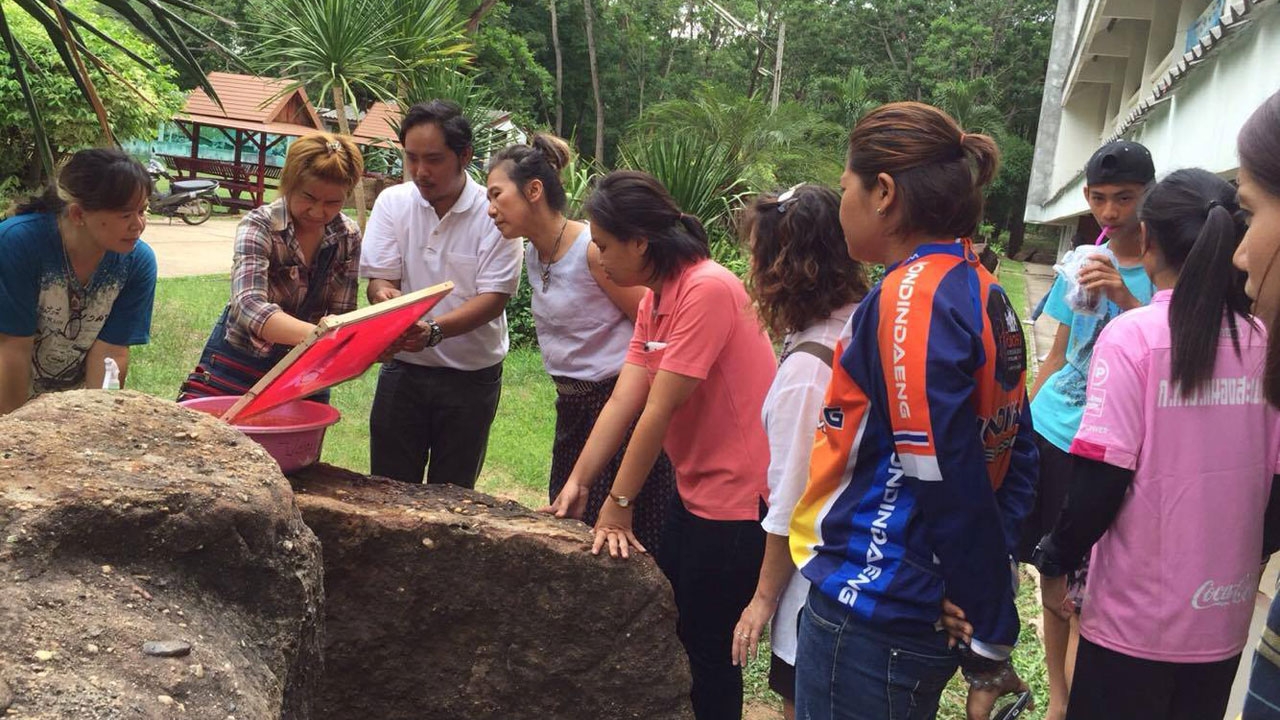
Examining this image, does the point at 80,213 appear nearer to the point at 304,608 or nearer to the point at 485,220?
the point at 485,220

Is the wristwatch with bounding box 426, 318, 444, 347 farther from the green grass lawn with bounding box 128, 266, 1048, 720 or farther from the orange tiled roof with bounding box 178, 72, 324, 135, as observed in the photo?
the orange tiled roof with bounding box 178, 72, 324, 135

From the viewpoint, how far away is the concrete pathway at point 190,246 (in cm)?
1380

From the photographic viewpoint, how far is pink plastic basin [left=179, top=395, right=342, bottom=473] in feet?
8.65

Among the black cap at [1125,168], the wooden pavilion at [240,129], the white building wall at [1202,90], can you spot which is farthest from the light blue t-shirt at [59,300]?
the wooden pavilion at [240,129]

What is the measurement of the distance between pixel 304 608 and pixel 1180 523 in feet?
5.80

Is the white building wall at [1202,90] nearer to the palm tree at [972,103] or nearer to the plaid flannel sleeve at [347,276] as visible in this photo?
the plaid flannel sleeve at [347,276]

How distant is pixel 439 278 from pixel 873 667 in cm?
226

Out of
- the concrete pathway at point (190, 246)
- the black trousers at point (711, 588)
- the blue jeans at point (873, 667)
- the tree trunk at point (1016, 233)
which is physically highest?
the tree trunk at point (1016, 233)

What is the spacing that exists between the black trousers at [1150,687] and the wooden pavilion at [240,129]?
2293cm

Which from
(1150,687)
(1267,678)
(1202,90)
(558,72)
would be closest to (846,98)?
(558,72)

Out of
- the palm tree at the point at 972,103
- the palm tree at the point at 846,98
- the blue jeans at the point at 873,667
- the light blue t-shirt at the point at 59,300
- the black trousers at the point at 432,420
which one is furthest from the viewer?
Result: the palm tree at the point at 972,103

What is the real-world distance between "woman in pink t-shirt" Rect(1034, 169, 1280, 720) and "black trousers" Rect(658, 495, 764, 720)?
2.46 feet

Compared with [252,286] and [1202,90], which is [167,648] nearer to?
[252,286]

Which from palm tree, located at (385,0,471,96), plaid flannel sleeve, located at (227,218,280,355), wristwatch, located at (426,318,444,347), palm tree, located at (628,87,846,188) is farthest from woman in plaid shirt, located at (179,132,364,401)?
palm tree, located at (628,87,846,188)
